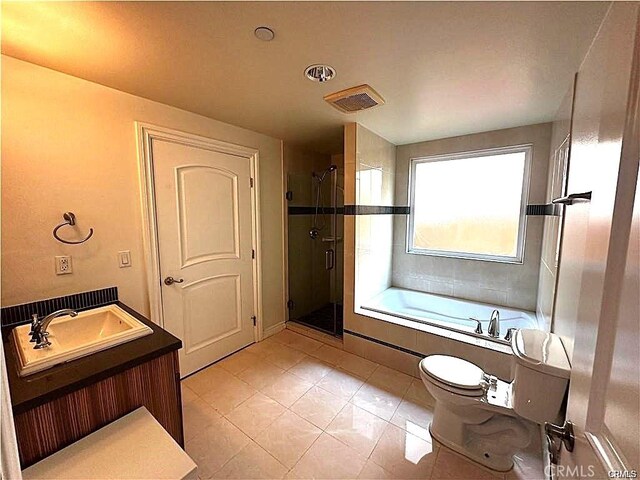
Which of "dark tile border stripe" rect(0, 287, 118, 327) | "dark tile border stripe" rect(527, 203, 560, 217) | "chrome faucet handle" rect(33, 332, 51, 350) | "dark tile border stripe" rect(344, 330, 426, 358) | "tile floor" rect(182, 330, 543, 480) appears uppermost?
"dark tile border stripe" rect(527, 203, 560, 217)

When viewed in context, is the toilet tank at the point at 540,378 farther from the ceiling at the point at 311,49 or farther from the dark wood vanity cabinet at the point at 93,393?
the dark wood vanity cabinet at the point at 93,393

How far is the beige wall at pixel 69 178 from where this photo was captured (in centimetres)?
139

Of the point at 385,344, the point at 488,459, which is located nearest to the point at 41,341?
the point at 385,344

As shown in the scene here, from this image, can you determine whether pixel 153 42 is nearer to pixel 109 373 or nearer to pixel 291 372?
pixel 109 373

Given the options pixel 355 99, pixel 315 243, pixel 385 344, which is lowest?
pixel 385 344

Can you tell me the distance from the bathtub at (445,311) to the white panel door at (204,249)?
1299 millimetres

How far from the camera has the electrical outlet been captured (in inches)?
60.5

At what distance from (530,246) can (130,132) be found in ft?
11.1

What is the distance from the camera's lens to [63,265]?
156 cm

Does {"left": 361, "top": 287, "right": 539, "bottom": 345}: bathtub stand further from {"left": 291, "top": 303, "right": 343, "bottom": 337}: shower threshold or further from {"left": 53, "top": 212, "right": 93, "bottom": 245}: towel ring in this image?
{"left": 53, "top": 212, "right": 93, "bottom": 245}: towel ring

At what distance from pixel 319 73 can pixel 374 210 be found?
1.55 meters

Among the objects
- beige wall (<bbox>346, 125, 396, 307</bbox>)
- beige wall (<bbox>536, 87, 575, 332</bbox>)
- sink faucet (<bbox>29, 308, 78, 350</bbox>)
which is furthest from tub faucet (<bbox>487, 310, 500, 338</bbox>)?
sink faucet (<bbox>29, 308, 78, 350</bbox>)

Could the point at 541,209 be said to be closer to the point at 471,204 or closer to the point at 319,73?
the point at 471,204

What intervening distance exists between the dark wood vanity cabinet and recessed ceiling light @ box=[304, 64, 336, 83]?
1.58m
